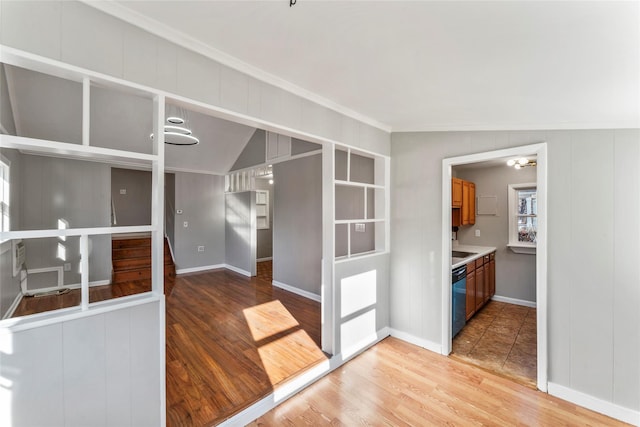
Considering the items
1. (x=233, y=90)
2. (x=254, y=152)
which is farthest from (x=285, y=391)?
(x=254, y=152)

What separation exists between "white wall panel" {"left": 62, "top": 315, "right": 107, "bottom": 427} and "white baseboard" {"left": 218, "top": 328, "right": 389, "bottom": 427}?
0.82m

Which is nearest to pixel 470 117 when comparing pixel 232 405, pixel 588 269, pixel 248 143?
pixel 588 269

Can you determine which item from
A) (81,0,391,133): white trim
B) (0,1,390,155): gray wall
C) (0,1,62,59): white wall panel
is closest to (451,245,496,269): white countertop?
(81,0,391,133): white trim

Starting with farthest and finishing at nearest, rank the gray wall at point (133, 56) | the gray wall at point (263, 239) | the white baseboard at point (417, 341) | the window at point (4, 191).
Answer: the gray wall at point (263, 239)
the window at point (4, 191)
the white baseboard at point (417, 341)
the gray wall at point (133, 56)

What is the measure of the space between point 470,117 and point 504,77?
0.78 m

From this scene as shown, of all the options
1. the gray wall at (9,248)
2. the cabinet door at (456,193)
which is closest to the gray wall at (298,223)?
the cabinet door at (456,193)

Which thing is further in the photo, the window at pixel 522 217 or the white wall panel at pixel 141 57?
the window at pixel 522 217

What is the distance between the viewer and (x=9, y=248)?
141 inches

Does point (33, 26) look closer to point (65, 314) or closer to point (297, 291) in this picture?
point (65, 314)

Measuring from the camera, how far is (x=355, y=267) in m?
2.85

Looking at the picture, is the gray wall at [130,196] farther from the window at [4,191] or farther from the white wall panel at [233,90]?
the white wall panel at [233,90]

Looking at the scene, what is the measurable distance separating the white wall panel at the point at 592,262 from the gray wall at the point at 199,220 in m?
6.54

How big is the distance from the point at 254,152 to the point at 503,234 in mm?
5099

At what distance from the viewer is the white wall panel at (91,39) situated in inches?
50.4
